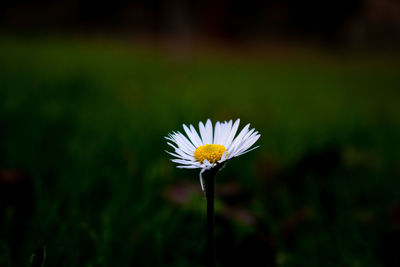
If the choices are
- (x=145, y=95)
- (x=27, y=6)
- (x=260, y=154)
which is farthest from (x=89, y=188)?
(x=27, y=6)

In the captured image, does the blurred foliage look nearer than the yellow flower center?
No

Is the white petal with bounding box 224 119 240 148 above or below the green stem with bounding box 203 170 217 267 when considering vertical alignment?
above

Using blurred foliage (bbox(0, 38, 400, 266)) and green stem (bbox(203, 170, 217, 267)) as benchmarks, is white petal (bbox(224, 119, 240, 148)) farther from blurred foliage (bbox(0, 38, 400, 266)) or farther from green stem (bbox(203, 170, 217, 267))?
blurred foliage (bbox(0, 38, 400, 266))

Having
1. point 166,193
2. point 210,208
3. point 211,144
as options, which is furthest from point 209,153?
point 166,193

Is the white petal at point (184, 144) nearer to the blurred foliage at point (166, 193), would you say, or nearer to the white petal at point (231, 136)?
the white petal at point (231, 136)

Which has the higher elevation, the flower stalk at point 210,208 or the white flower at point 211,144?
the white flower at point 211,144

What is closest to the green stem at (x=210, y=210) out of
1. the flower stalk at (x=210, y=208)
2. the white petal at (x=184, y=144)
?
the flower stalk at (x=210, y=208)

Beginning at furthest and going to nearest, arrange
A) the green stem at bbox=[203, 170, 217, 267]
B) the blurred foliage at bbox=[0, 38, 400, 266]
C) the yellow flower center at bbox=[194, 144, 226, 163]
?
the blurred foliage at bbox=[0, 38, 400, 266], the yellow flower center at bbox=[194, 144, 226, 163], the green stem at bbox=[203, 170, 217, 267]

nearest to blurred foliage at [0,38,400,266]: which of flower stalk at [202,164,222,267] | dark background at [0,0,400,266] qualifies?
dark background at [0,0,400,266]

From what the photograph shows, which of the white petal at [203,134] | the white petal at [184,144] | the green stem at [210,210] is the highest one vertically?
the white petal at [203,134]

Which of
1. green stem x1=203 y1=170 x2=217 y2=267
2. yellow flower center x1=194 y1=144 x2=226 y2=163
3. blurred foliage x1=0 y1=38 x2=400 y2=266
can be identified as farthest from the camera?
blurred foliage x1=0 y1=38 x2=400 y2=266
